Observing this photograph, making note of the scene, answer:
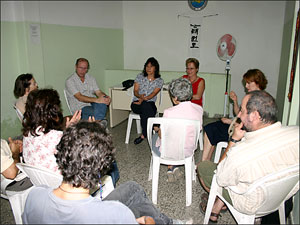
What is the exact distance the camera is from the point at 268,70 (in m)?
5.25

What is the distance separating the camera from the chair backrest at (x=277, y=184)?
1503mm

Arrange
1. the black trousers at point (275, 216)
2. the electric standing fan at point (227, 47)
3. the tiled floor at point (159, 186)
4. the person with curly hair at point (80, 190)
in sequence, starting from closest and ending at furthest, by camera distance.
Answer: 1. the person with curly hair at point (80, 190)
2. the black trousers at point (275, 216)
3. the tiled floor at point (159, 186)
4. the electric standing fan at point (227, 47)

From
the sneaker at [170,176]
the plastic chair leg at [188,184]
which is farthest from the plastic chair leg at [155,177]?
the sneaker at [170,176]

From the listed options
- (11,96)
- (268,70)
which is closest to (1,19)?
(11,96)

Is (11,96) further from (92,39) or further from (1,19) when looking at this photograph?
(92,39)

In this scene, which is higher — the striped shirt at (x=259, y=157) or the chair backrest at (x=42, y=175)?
the striped shirt at (x=259, y=157)

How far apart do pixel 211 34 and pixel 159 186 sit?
3730 millimetres

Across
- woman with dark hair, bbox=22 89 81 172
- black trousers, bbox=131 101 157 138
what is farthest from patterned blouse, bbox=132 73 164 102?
woman with dark hair, bbox=22 89 81 172

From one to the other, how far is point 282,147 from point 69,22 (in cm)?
403

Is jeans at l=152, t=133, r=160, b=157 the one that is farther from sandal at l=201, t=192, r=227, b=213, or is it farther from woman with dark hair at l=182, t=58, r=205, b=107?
woman with dark hair at l=182, t=58, r=205, b=107

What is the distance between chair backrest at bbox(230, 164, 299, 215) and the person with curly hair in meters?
0.71

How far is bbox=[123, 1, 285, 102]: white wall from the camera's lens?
511cm

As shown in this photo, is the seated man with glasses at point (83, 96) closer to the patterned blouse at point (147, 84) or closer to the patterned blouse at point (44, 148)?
the patterned blouse at point (147, 84)

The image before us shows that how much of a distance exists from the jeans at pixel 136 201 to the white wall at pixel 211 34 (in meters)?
4.29
